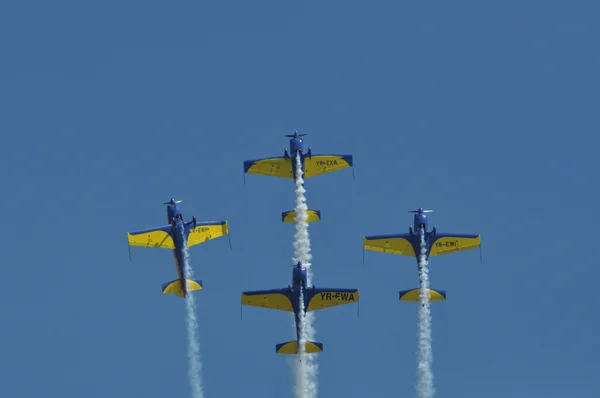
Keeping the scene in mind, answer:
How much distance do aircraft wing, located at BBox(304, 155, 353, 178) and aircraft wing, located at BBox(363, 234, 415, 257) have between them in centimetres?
902

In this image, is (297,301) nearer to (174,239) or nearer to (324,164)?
(174,239)

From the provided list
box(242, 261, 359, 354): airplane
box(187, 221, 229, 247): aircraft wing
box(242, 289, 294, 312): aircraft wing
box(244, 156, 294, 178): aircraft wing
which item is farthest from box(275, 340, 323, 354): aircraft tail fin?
box(244, 156, 294, 178): aircraft wing

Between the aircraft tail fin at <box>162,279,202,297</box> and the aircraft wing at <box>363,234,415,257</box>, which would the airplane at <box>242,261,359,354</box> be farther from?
the aircraft wing at <box>363,234,415,257</box>

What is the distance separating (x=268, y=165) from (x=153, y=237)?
13129 mm

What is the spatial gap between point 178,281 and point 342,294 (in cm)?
1524

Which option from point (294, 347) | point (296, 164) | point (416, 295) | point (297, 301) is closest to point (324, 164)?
point (296, 164)

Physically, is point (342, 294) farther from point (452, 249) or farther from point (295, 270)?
point (452, 249)

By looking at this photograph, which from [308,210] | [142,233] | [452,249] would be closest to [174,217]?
[142,233]

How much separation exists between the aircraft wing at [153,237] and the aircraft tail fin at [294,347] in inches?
558

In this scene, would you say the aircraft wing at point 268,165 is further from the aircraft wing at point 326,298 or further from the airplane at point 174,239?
the aircraft wing at point 326,298

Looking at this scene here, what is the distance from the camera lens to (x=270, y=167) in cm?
16275

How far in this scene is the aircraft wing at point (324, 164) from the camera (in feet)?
537

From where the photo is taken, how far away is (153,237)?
156 metres

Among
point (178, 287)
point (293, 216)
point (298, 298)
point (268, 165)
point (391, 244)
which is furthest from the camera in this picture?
point (268, 165)
